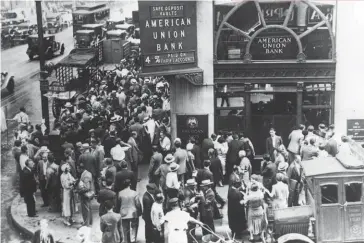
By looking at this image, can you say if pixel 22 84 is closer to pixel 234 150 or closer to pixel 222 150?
pixel 222 150

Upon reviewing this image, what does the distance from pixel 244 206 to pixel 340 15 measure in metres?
7.17

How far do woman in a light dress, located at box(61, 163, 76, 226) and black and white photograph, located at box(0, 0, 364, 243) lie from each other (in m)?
0.03

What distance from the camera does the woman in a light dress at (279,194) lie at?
13352mm

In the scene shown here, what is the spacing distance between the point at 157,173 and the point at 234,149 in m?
2.50

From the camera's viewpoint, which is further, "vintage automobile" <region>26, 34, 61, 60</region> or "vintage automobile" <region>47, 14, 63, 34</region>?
"vintage automobile" <region>47, 14, 63, 34</region>

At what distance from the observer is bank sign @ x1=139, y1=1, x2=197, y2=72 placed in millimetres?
17078

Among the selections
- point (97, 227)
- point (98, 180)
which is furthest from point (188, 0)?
point (97, 227)

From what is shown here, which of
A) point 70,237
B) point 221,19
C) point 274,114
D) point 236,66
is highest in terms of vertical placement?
point 221,19

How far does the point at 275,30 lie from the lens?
58.9ft

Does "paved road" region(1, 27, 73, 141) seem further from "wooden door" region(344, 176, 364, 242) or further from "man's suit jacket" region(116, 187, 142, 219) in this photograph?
"wooden door" region(344, 176, 364, 242)

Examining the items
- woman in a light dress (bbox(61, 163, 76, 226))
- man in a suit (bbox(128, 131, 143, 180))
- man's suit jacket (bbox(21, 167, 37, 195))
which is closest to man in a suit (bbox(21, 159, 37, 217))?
man's suit jacket (bbox(21, 167, 37, 195))

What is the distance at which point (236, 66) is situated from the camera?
18188 mm

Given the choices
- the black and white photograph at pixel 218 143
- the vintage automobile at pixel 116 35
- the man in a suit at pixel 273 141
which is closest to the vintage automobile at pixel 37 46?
the vintage automobile at pixel 116 35

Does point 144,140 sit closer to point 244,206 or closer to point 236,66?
point 236,66
